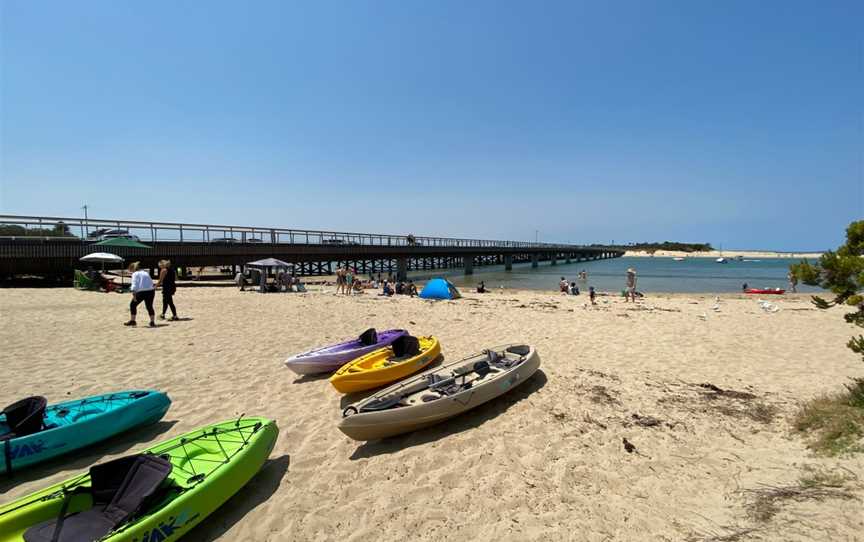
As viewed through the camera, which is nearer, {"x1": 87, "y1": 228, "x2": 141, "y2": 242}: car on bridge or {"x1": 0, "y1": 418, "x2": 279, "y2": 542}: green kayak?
{"x1": 0, "y1": 418, "x2": 279, "y2": 542}: green kayak

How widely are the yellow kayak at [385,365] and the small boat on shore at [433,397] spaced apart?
0.64 meters

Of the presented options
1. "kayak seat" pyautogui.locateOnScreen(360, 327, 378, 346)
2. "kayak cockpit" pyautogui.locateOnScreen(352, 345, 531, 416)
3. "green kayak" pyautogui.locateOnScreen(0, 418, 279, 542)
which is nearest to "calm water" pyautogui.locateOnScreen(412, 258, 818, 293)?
"kayak seat" pyautogui.locateOnScreen(360, 327, 378, 346)

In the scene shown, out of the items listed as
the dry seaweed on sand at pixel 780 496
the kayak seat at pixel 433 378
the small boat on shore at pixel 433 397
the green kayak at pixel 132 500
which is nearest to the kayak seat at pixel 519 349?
the small boat on shore at pixel 433 397

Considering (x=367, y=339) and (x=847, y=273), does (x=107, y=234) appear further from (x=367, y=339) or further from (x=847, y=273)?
(x=847, y=273)

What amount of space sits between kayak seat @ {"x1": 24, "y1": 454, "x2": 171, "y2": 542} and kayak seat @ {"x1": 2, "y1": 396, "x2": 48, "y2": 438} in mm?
1918

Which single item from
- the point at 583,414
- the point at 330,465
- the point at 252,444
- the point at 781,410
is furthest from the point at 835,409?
the point at 252,444

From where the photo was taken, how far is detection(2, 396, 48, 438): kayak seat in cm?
443

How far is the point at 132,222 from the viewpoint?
75.5 feet

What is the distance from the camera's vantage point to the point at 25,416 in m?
4.58

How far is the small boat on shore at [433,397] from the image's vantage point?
4.84 meters

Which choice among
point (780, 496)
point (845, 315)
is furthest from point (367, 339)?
point (845, 315)

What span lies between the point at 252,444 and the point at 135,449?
1987 millimetres

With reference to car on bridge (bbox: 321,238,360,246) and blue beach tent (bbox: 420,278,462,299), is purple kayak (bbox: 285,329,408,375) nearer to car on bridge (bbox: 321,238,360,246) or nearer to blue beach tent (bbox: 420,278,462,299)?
blue beach tent (bbox: 420,278,462,299)

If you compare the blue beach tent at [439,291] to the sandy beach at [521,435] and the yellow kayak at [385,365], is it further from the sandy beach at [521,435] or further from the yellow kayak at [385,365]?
the yellow kayak at [385,365]
